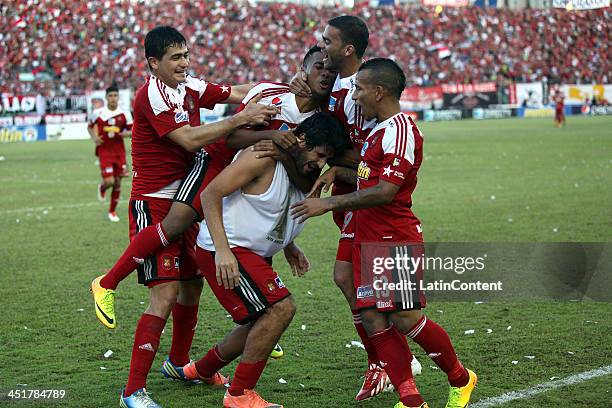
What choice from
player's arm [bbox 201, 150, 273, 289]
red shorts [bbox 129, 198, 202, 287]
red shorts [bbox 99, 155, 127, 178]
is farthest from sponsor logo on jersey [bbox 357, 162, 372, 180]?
red shorts [bbox 99, 155, 127, 178]

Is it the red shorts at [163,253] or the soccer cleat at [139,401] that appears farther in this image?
the red shorts at [163,253]

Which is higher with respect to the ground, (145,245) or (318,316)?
(145,245)

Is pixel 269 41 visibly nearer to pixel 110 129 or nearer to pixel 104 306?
pixel 110 129

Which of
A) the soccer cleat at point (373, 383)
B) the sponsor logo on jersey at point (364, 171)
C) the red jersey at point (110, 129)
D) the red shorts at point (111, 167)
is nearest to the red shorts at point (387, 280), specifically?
the sponsor logo on jersey at point (364, 171)

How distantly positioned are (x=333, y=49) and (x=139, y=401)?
2.42 meters

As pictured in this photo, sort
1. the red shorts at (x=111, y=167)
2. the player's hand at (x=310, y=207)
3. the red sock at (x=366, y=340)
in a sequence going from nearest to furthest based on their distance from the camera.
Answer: the player's hand at (x=310, y=207) → the red sock at (x=366, y=340) → the red shorts at (x=111, y=167)

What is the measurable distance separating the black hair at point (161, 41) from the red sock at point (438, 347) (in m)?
2.33

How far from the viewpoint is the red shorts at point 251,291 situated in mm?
5289

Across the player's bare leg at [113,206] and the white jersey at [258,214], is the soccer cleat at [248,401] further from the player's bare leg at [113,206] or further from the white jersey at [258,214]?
the player's bare leg at [113,206]

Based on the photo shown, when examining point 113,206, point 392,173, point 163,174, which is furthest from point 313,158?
point 113,206

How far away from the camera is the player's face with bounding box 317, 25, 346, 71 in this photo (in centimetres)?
550

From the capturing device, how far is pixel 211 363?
229 inches

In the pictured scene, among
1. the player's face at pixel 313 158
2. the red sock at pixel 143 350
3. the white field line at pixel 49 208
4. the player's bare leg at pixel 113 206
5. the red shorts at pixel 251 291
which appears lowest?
the white field line at pixel 49 208

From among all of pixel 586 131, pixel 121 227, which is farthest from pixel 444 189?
pixel 586 131
